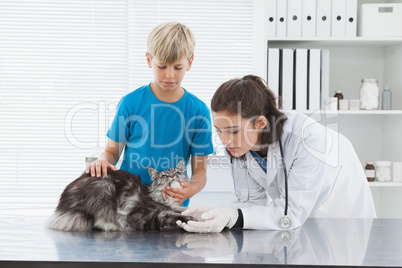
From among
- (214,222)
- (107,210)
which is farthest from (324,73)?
(107,210)

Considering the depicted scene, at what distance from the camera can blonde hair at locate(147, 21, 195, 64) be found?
1.48 m

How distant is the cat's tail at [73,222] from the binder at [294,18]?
200 centimetres

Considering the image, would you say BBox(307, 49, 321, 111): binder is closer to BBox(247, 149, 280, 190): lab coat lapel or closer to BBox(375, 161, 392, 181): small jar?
BBox(375, 161, 392, 181): small jar

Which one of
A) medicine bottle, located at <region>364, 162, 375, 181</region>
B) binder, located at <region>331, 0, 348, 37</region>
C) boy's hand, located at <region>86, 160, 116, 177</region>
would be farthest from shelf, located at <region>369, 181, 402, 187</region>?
boy's hand, located at <region>86, 160, 116, 177</region>

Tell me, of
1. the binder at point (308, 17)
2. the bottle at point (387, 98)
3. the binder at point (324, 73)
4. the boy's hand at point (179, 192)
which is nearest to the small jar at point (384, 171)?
the bottle at point (387, 98)

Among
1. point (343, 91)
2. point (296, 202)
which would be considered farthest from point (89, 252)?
point (343, 91)

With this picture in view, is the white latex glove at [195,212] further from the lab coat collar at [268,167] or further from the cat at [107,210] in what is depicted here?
the lab coat collar at [268,167]

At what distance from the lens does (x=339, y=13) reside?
270 cm

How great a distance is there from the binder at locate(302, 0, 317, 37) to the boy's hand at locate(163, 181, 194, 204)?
64.9 inches

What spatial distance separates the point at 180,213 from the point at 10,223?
570 millimetres

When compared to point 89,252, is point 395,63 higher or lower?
higher

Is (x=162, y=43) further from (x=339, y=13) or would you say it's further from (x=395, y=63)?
(x=395, y=63)

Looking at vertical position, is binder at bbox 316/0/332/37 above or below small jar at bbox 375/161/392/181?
above

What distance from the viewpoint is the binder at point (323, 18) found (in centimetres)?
269
